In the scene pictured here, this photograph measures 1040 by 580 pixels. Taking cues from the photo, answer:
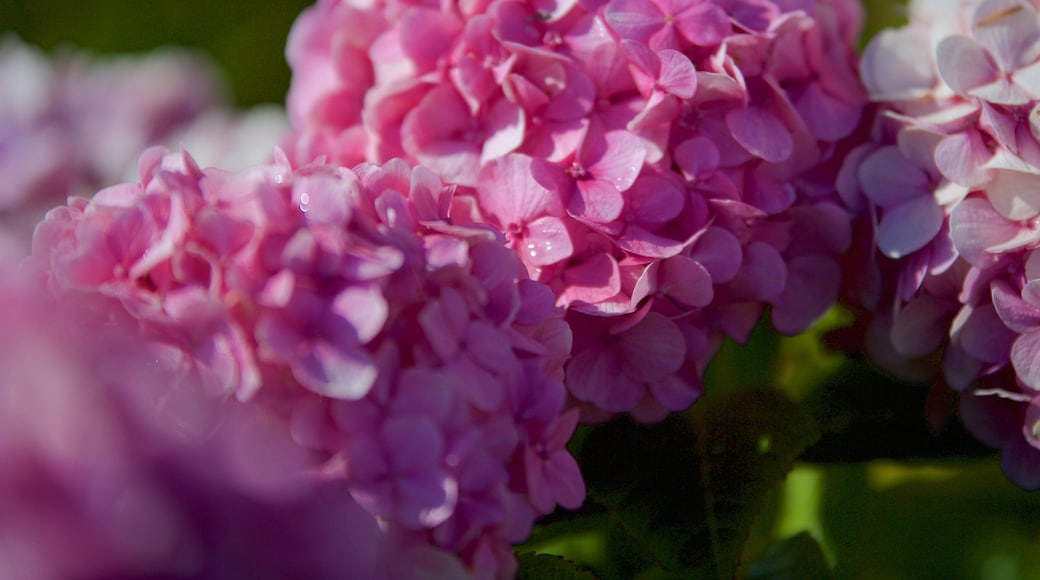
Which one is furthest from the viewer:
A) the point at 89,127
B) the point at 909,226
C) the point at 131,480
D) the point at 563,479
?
the point at 89,127

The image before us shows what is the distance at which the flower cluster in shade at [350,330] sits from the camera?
12.6 inches

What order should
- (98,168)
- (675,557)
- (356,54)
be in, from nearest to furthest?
(675,557) → (356,54) → (98,168)

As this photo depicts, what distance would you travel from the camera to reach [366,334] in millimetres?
326

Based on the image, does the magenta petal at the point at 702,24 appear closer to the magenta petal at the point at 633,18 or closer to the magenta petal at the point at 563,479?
the magenta petal at the point at 633,18

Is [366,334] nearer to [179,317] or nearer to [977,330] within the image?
[179,317]

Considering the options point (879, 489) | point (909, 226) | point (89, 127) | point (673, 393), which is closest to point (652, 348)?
point (673, 393)

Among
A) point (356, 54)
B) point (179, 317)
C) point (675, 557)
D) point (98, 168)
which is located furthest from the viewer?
point (98, 168)

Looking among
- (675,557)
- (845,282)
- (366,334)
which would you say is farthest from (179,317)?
(845,282)

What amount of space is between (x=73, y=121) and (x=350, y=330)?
535mm

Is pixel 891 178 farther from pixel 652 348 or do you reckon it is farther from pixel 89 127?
pixel 89 127

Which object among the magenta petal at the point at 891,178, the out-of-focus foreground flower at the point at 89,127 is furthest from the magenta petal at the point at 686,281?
the out-of-focus foreground flower at the point at 89,127

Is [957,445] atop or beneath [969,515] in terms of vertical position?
atop

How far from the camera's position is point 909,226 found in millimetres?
475

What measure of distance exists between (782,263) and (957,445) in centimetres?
15
